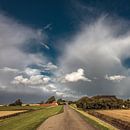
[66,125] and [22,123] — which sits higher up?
[22,123]

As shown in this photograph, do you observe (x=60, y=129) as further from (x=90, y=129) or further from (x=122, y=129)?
(x=122, y=129)

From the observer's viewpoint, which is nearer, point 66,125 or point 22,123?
point 66,125

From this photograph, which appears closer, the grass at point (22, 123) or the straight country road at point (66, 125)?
the straight country road at point (66, 125)

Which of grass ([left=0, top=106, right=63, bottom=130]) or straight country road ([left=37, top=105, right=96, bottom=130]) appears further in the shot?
grass ([left=0, top=106, right=63, bottom=130])

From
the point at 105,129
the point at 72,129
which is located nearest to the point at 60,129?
the point at 72,129

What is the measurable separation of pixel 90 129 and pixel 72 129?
220 centimetres

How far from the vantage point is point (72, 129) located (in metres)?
30.7

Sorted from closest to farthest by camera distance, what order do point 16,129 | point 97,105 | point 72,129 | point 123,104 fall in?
1. point 72,129
2. point 16,129
3. point 97,105
4. point 123,104

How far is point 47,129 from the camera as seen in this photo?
31594mm

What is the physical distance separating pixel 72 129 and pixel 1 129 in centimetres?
969

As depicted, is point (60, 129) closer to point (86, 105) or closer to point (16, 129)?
point (16, 129)

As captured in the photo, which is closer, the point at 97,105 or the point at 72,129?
the point at 72,129

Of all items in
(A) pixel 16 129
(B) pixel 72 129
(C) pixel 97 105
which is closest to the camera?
(B) pixel 72 129

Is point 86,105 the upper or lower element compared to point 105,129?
upper
